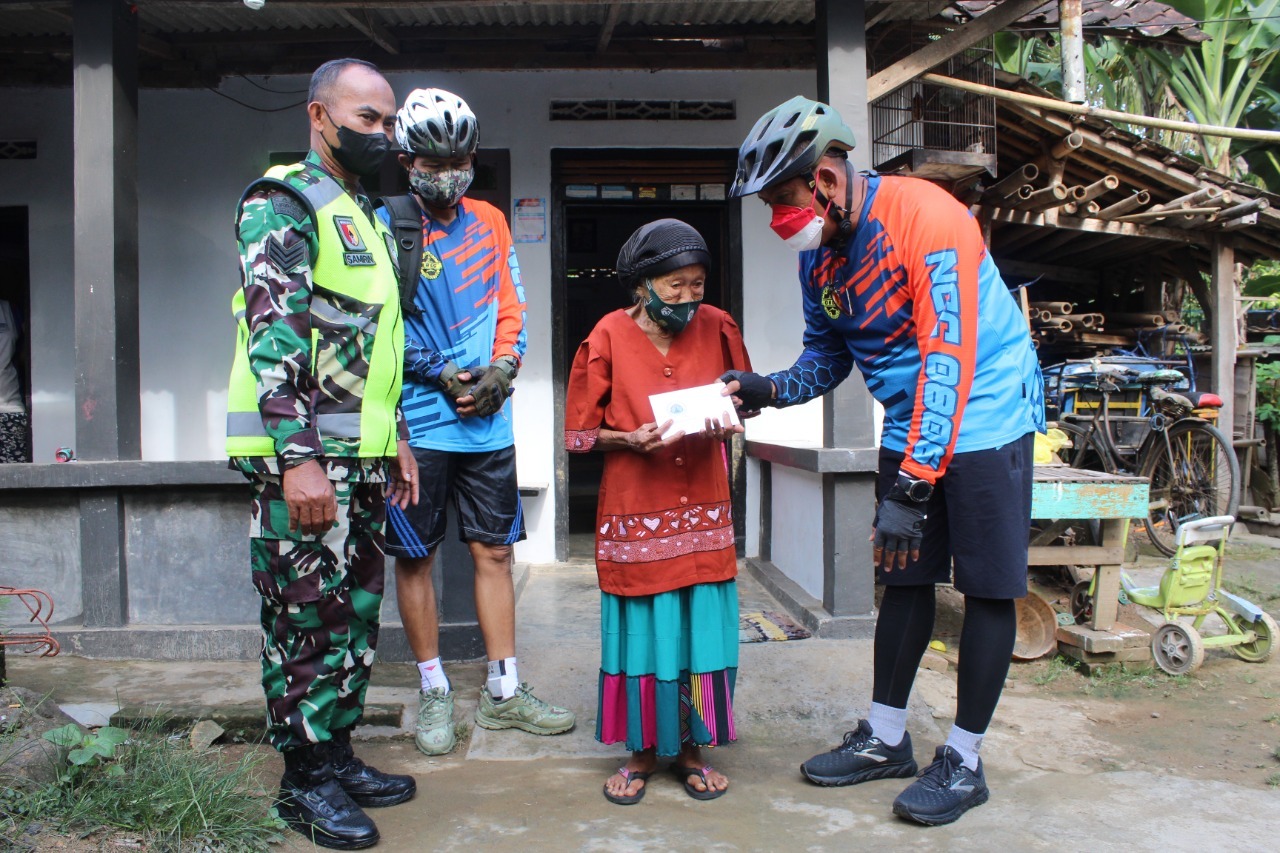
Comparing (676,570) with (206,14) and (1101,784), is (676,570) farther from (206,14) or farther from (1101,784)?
(206,14)

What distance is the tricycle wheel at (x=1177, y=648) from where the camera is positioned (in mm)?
4191

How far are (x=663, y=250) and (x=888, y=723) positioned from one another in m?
1.65

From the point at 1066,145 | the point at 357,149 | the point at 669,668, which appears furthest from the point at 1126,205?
the point at 357,149

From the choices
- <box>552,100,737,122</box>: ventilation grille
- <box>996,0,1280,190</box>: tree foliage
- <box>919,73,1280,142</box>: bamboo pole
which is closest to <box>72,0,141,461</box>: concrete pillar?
<box>552,100,737,122</box>: ventilation grille

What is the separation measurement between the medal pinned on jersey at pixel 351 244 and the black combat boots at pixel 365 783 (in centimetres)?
137

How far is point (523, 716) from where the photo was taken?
11.0 ft

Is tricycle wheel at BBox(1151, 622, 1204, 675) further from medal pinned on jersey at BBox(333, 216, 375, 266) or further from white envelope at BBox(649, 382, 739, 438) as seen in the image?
medal pinned on jersey at BBox(333, 216, 375, 266)

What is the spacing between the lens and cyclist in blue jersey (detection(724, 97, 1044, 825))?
8.23ft

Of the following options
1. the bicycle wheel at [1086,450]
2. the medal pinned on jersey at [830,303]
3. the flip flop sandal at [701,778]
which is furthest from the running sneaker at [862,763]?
the bicycle wheel at [1086,450]

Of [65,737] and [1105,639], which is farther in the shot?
[1105,639]

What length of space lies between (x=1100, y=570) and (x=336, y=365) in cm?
359

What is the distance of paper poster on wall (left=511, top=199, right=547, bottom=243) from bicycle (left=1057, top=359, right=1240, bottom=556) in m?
4.21

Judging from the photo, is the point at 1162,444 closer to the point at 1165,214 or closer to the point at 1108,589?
the point at 1165,214

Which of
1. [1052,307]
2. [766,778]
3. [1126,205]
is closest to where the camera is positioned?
[766,778]
